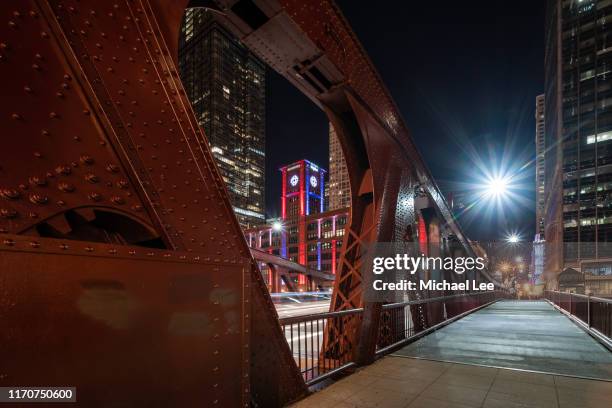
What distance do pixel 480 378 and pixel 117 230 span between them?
5.46 meters

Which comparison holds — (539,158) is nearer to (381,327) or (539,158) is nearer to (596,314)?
(596,314)

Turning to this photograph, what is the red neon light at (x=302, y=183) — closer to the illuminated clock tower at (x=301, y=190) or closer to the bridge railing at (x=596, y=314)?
the illuminated clock tower at (x=301, y=190)

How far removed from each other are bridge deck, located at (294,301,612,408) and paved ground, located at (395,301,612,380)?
2 cm

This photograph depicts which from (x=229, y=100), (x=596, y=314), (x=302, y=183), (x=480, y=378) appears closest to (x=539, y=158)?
(x=302, y=183)

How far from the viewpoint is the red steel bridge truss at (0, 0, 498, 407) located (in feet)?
5.15

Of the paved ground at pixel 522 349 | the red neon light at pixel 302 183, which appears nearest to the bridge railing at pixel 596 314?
the paved ground at pixel 522 349

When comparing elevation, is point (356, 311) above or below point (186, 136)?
below

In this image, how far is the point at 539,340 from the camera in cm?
827

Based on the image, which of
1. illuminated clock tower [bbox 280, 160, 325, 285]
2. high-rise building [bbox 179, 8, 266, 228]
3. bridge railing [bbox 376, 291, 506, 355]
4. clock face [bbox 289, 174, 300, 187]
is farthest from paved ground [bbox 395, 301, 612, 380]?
clock face [bbox 289, 174, 300, 187]

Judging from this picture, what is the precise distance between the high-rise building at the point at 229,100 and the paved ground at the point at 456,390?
10638 centimetres

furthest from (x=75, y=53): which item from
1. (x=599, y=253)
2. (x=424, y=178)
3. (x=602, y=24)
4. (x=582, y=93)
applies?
(x=602, y=24)

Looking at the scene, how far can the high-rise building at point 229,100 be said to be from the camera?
105 m

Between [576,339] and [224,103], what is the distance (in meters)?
114

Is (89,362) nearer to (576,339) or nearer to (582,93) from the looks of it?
(576,339)
